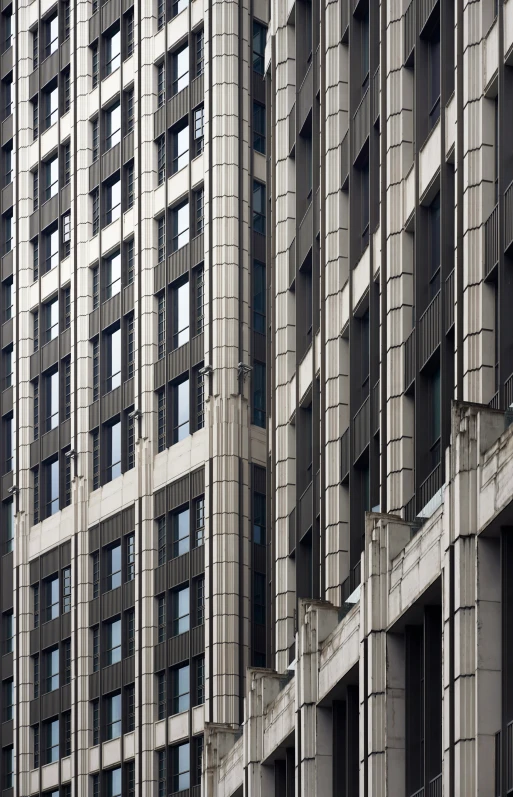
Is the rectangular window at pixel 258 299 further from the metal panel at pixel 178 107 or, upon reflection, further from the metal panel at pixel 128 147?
the metal panel at pixel 128 147

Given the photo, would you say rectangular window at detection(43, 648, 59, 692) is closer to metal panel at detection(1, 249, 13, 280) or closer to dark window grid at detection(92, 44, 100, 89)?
metal panel at detection(1, 249, 13, 280)

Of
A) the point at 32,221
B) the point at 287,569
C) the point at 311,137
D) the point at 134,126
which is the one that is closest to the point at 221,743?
the point at 287,569

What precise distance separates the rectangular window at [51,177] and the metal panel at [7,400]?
9.55m

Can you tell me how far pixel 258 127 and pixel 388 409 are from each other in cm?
3142

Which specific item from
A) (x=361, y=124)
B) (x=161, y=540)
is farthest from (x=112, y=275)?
(x=361, y=124)

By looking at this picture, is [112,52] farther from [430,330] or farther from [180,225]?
[430,330]

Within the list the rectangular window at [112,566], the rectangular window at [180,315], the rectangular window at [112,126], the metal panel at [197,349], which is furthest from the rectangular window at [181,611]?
the rectangular window at [112,126]

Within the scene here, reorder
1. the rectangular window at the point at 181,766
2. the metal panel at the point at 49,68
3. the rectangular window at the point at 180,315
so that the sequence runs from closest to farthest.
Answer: the rectangular window at the point at 181,766 < the rectangular window at the point at 180,315 < the metal panel at the point at 49,68

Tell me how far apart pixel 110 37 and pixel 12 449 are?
20.3m

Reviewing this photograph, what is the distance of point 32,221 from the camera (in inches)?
3620

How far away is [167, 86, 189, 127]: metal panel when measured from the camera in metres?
77.6

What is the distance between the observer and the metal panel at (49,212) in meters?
88.8

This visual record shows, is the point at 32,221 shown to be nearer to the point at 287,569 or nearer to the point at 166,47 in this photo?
the point at 166,47

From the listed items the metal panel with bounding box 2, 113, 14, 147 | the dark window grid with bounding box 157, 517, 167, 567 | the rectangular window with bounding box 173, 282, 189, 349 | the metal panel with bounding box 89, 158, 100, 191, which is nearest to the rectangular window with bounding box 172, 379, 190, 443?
the rectangular window with bounding box 173, 282, 189, 349
